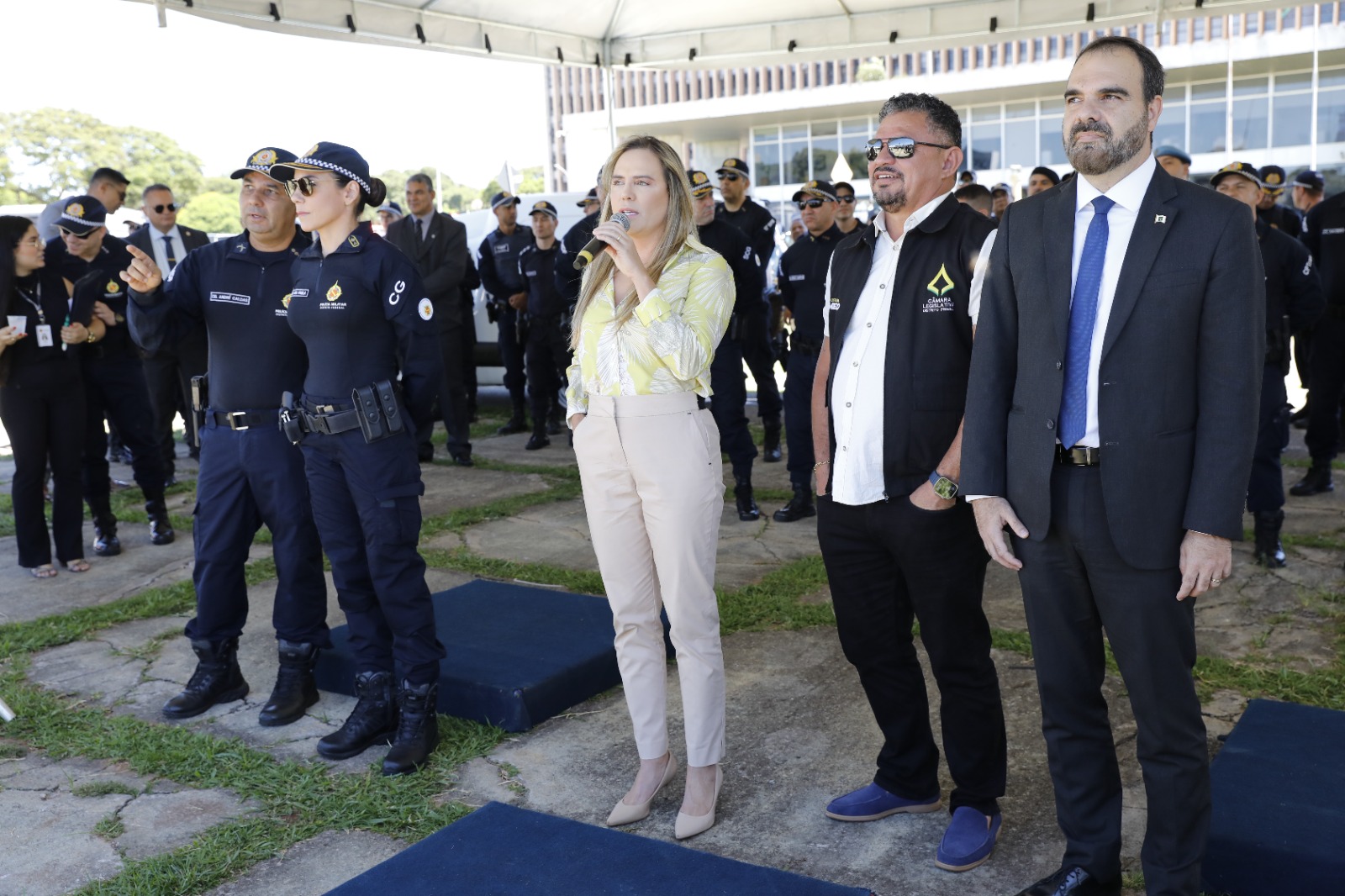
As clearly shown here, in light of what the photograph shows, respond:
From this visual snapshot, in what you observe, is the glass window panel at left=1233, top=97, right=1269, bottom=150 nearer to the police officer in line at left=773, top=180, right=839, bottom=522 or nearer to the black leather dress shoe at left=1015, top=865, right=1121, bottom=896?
the police officer in line at left=773, top=180, right=839, bottom=522

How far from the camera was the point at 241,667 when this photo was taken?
15.9 ft

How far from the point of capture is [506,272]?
1054cm

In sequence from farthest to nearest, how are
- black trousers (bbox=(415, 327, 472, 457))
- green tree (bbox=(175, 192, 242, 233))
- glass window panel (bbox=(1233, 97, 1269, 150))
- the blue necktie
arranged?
green tree (bbox=(175, 192, 242, 233)), glass window panel (bbox=(1233, 97, 1269, 150)), black trousers (bbox=(415, 327, 472, 457)), the blue necktie

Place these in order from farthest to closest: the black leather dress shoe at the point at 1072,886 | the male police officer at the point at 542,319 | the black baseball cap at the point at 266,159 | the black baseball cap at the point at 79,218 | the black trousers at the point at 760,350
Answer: the male police officer at the point at 542,319
the black trousers at the point at 760,350
the black baseball cap at the point at 79,218
the black baseball cap at the point at 266,159
the black leather dress shoe at the point at 1072,886

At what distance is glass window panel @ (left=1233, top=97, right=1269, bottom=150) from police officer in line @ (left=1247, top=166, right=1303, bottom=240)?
2470 cm

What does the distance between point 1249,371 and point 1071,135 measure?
61 centimetres

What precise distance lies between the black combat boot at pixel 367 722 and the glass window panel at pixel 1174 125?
32.3 metres

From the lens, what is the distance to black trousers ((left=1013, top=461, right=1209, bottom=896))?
2477 millimetres

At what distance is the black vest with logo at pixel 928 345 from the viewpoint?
2.90 meters

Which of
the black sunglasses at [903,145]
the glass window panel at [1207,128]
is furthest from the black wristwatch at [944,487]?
the glass window panel at [1207,128]

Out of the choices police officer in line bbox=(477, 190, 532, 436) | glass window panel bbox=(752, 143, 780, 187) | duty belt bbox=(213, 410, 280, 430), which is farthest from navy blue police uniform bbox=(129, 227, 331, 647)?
glass window panel bbox=(752, 143, 780, 187)

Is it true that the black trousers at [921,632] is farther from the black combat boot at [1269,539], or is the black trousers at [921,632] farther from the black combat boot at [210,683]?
the black combat boot at [1269,539]

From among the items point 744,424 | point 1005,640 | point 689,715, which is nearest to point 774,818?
point 689,715

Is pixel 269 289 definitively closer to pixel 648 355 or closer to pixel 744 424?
pixel 648 355
